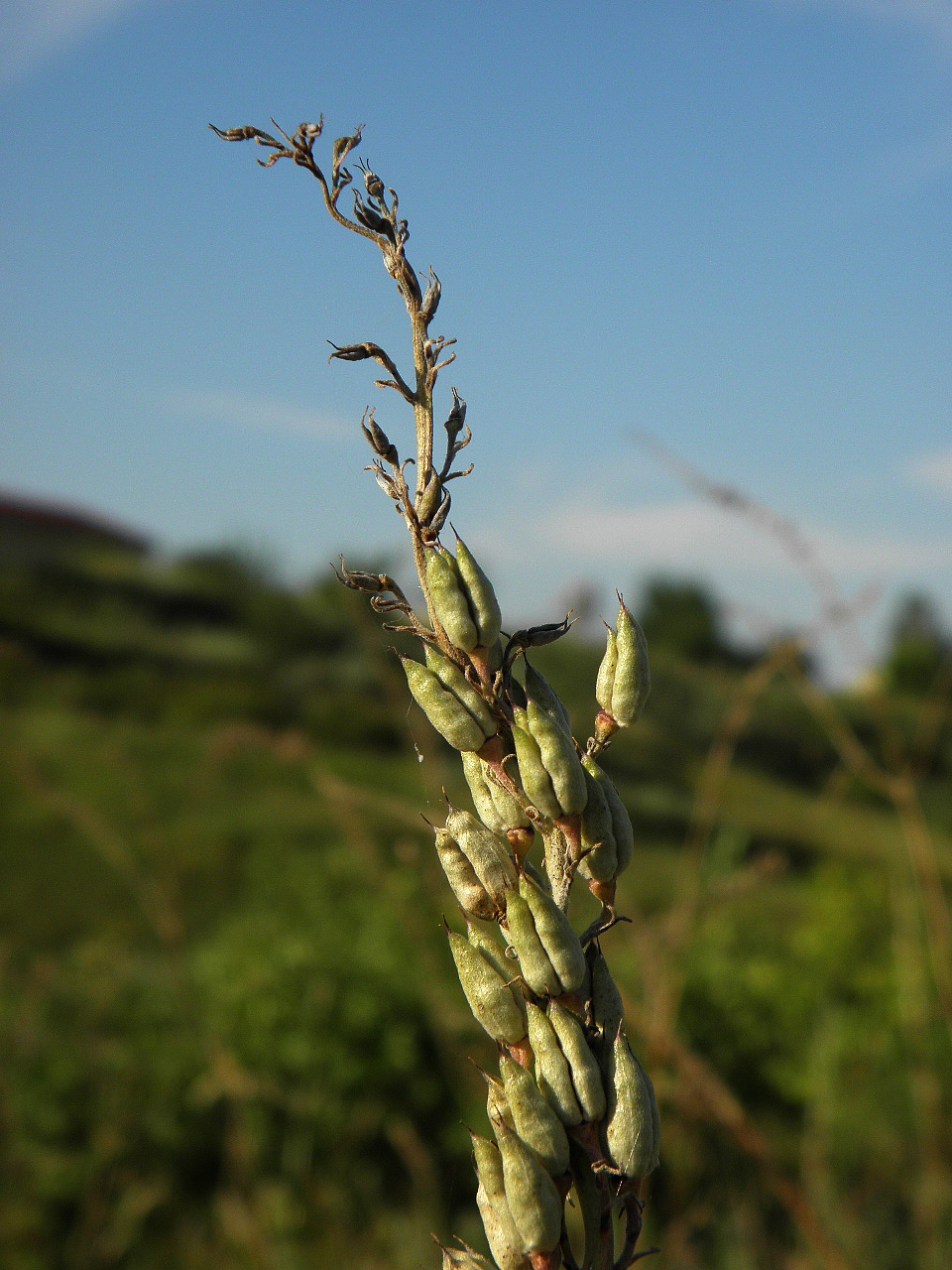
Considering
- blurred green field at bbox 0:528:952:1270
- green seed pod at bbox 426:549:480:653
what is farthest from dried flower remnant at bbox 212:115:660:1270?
blurred green field at bbox 0:528:952:1270

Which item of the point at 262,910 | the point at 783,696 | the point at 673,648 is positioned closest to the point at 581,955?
the point at 262,910

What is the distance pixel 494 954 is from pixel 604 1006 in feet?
0.23

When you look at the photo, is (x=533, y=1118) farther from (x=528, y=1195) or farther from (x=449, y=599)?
(x=449, y=599)

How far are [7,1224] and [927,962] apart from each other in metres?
3.61

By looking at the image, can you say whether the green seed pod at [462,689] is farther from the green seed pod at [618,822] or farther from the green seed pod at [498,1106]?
the green seed pod at [498,1106]

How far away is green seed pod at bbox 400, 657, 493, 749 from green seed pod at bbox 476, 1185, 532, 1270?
0.81 ft

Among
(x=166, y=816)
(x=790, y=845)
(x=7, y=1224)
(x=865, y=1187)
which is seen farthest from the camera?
(x=790, y=845)

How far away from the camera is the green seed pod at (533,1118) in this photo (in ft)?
1.89

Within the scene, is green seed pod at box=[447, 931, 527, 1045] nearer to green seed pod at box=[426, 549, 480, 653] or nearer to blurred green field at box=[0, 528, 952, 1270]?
green seed pod at box=[426, 549, 480, 653]

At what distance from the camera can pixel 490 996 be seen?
0.61 metres

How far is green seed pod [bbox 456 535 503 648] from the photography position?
1.94ft

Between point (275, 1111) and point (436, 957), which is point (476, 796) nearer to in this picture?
point (436, 957)

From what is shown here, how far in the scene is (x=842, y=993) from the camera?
14.4ft

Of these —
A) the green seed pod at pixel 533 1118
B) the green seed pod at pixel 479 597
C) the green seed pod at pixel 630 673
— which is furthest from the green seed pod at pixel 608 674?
the green seed pod at pixel 533 1118
